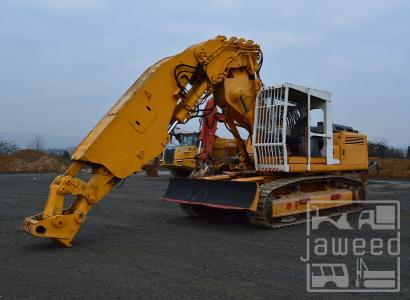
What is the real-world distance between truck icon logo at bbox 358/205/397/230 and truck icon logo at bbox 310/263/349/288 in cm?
341

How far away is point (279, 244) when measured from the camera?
7.63 meters

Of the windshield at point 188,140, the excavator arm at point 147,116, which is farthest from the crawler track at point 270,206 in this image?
the windshield at point 188,140

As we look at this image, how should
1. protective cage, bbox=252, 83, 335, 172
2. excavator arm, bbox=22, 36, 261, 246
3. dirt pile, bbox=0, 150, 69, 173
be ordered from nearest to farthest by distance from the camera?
1. excavator arm, bbox=22, 36, 261, 246
2. protective cage, bbox=252, 83, 335, 172
3. dirt pile, bbox=0, 150, 69, 173

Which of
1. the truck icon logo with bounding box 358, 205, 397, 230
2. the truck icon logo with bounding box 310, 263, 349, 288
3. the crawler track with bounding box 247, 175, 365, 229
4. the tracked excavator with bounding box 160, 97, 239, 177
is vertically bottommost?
the truck icon logo with bounding box 310, 263, 349, 288

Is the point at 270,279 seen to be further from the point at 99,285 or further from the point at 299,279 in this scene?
the point at 99,285

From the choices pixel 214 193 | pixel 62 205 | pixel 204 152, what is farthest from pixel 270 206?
pixel 204 152

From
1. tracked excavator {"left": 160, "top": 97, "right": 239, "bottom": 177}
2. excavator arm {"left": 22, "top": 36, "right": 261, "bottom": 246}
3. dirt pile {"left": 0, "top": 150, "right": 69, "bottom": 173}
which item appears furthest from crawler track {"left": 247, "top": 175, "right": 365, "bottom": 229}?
dirt pile {"left": 0, "top": 150, "right": 69, "bottom": 173}

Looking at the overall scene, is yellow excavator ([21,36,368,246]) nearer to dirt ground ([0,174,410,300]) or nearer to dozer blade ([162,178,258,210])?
dozer blade ([162,178,258,210])

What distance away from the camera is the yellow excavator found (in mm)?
7242

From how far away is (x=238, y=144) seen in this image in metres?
10.9

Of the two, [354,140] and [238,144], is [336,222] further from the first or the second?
[238,144]

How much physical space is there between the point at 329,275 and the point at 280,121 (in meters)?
4.29

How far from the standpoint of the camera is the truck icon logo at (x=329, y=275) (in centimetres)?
544

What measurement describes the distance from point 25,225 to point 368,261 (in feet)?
15.2
